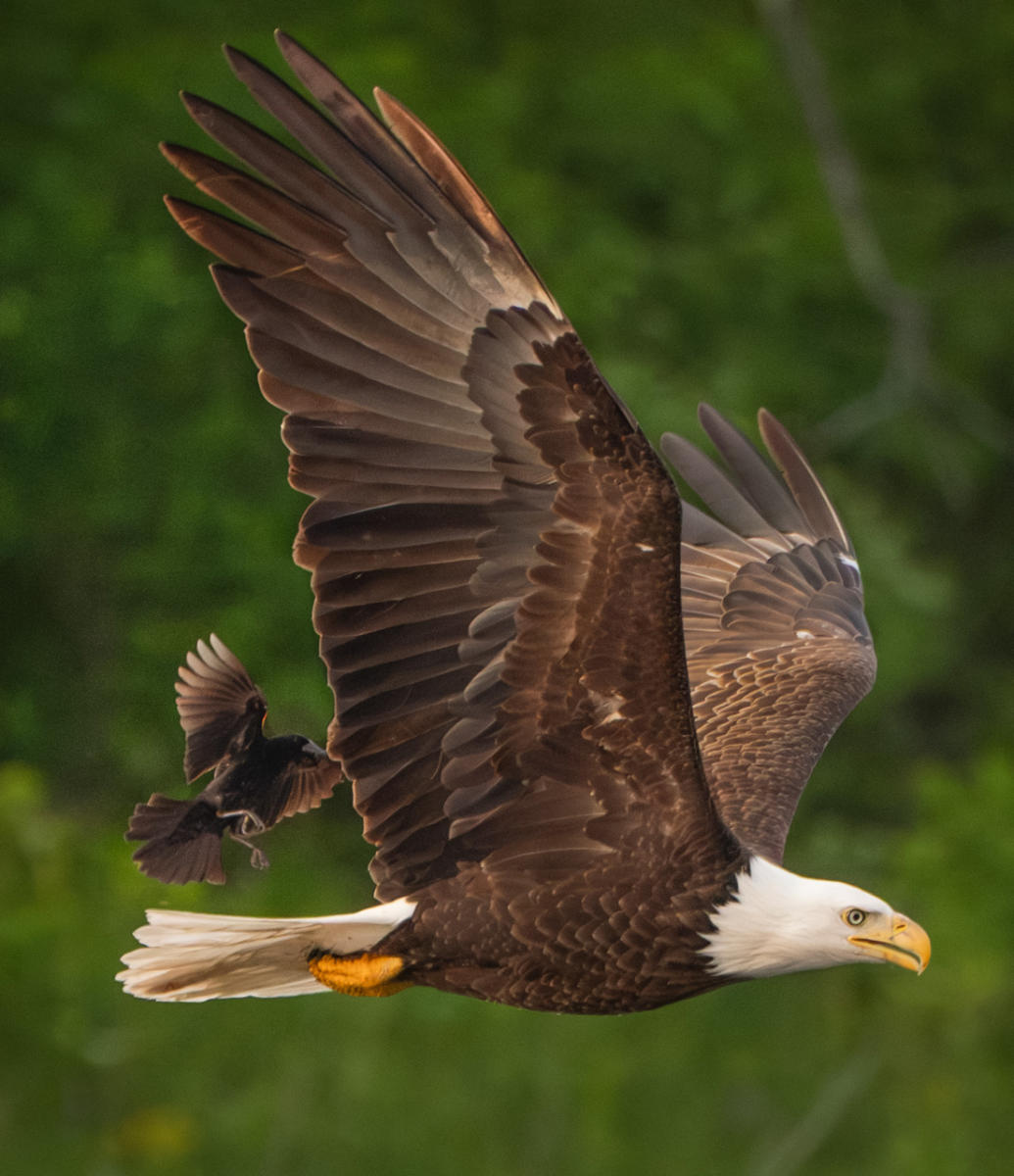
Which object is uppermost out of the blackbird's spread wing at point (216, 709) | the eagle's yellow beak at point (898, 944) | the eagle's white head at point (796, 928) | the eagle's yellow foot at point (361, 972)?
the blackbird's spread wing at point (216, 709)

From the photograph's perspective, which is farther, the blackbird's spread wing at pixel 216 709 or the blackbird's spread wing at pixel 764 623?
the blackbird's spread wing at pixel 764 623

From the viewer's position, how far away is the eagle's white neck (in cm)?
515

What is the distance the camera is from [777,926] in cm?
517

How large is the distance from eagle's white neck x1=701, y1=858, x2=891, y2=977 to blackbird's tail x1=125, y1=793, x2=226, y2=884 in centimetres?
114

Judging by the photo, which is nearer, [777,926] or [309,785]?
[777,926]

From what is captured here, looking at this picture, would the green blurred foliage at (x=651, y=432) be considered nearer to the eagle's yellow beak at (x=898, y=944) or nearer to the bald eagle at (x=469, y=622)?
the bald eagle at (x=469, y=622)

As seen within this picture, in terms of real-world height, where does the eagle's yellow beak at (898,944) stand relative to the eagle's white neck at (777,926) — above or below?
below

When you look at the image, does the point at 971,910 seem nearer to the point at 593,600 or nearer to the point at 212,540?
the point at 212,540

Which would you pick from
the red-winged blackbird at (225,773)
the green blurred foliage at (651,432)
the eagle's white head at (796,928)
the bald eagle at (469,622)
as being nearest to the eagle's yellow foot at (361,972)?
the bald eagle at (469,622)

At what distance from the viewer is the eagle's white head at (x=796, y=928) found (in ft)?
16.9

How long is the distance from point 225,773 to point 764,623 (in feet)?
7.00

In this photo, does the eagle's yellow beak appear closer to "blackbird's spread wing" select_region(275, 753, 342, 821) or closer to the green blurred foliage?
"blackbird's spread wing" select_region(275, 753, 342, 821)

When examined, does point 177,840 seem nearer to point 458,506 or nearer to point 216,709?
point 216,709

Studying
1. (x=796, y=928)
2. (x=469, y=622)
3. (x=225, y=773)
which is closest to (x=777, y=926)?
(x=796, y=928)
